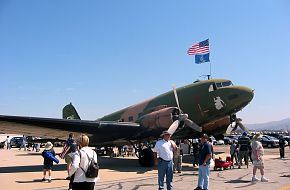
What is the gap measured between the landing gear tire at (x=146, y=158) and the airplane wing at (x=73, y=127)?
3.60 ft

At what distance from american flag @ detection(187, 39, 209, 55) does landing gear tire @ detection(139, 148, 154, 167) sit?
965 cm

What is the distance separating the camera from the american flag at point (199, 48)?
23.4 m

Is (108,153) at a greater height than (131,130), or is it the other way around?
(131,130)

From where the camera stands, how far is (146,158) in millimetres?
17516

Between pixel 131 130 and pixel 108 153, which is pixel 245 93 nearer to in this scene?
pixel 131 130

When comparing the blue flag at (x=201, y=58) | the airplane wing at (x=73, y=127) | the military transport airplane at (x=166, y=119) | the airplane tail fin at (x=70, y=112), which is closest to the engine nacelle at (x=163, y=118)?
the military transport airplane at (x=166, y=119)

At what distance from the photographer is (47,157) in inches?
478

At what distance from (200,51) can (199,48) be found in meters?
0.28

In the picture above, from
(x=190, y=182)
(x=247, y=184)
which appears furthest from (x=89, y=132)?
(x=247, y=184)

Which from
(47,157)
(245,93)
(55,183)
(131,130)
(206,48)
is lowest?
(55,183)

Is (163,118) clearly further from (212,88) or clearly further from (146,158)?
(212,88)

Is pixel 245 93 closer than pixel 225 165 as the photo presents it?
No

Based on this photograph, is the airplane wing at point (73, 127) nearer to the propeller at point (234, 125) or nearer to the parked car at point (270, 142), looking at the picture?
the propeller at point (234, 125)

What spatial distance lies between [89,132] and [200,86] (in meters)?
7.18
